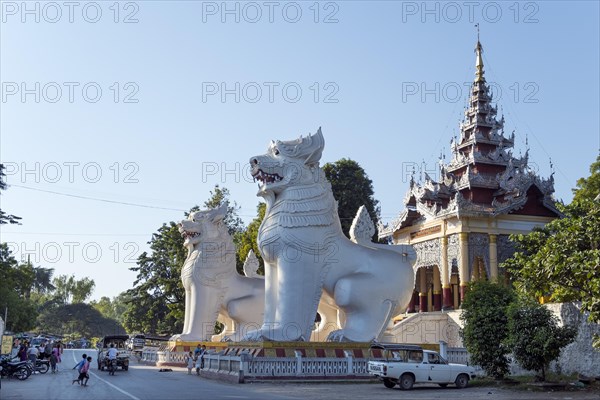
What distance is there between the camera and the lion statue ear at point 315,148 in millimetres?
18109

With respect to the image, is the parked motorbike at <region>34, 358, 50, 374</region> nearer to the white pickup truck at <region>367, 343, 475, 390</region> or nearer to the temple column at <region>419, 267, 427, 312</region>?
the white pickup truck at <region>367, 343, 475, 390</region>

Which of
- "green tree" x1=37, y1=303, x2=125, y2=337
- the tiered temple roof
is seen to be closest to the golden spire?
the tiered temple roof

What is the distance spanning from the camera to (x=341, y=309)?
59.1 feet

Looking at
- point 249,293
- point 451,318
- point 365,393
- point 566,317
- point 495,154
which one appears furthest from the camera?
point 495,154

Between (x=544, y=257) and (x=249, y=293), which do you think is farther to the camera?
(x=249, y=293)

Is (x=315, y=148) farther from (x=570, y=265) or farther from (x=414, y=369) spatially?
(x=570, y=265)

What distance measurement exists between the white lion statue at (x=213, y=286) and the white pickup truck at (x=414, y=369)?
24.1 feet

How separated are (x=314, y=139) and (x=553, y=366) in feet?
27.2

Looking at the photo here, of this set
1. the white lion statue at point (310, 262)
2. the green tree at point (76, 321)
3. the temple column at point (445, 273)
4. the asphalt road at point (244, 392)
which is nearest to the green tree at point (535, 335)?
the asphalt road at point (244, 392)

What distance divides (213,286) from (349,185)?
16.8 m

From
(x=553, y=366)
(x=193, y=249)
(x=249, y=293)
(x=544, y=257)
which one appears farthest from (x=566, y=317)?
(x=193, y=249)

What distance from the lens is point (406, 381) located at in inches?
604

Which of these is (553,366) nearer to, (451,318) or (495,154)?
(451,318)

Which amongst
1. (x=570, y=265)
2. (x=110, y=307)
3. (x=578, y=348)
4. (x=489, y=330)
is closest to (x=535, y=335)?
(x=489, y=330)
